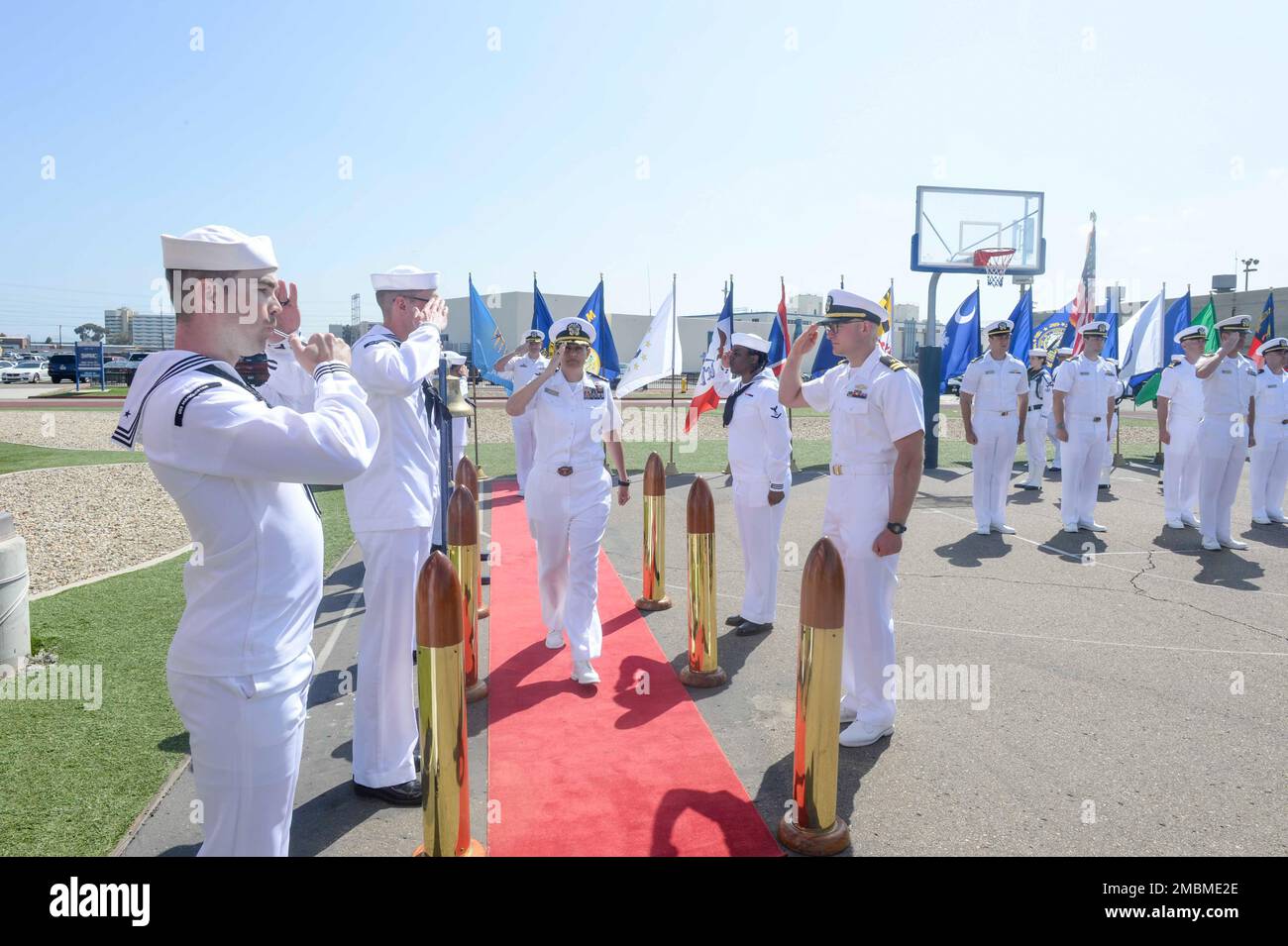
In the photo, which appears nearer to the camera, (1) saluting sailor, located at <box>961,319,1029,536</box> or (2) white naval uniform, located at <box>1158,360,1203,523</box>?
(2) white naval uniform, located at <box>1158,360,1203,523</box>

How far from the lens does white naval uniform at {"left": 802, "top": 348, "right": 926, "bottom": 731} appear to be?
4668 millimetres

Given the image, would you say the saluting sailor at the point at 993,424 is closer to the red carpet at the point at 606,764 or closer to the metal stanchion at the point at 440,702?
the red carpet at the point at 606,764

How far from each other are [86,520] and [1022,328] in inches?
599

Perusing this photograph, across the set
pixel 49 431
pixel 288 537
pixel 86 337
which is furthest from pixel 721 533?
pixel 86 337

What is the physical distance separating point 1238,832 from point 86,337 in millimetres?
103855

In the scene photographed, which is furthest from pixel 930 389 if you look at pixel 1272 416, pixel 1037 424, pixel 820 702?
pixel 820 702

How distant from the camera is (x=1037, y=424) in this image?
1437 cm

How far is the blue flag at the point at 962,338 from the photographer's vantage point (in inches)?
599

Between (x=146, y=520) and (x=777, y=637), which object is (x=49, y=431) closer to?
(x=146, y=520)

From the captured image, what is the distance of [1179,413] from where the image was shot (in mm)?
10484

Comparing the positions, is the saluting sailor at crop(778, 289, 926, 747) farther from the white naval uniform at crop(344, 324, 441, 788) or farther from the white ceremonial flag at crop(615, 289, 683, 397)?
the white ceremonial flag at crop(615, 289, 683, 397)

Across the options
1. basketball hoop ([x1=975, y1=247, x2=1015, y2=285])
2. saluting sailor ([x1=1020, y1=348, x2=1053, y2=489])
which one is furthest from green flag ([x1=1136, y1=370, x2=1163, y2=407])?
basketball hoop ([x1=975, y1=247, x2=1015, y2=285])

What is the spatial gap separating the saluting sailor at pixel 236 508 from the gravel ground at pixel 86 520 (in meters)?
6.75

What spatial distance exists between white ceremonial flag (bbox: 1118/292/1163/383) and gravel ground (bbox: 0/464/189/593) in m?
17.4
